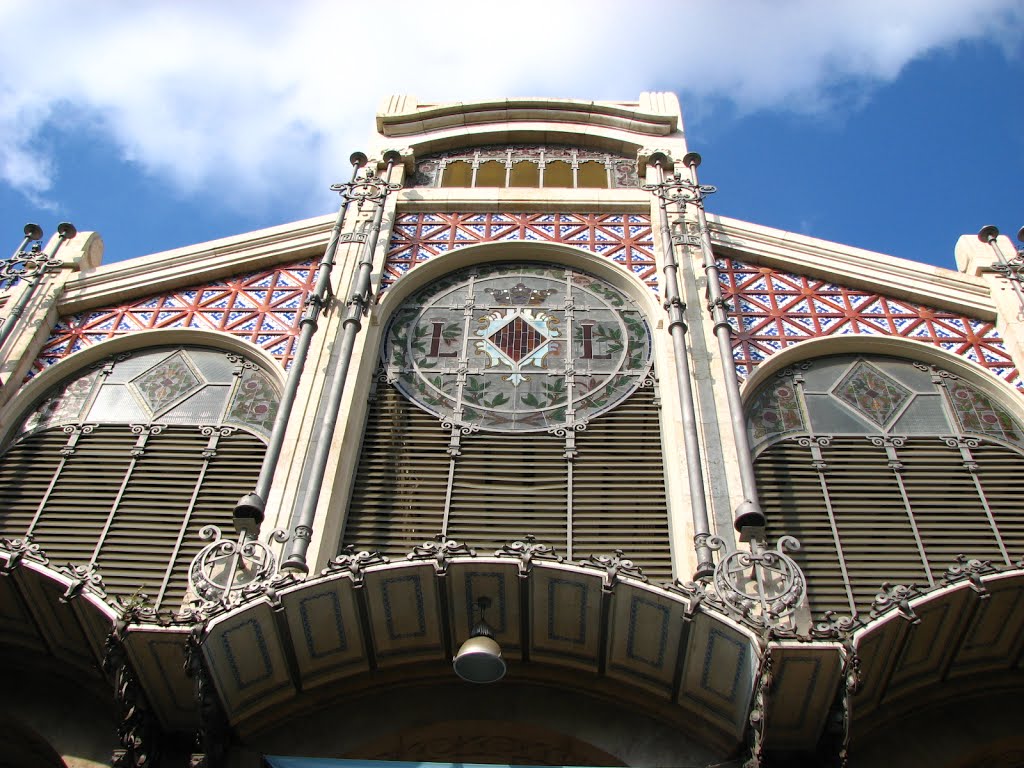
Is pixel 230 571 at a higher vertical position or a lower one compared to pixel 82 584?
higher

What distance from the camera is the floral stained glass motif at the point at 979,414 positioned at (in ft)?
46.4

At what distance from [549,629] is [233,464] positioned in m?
5.12

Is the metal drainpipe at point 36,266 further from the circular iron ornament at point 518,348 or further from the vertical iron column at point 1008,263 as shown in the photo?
the vertical iron column at point 1008,263

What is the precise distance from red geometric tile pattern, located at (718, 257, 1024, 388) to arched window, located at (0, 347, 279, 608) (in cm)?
651

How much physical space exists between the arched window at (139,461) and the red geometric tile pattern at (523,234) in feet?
10.4

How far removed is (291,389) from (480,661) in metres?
5.07

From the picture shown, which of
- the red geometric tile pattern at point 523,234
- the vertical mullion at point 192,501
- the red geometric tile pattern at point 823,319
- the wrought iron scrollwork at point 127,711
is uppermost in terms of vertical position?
the red geometric tile pattern at point 523,234

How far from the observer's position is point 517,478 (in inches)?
523

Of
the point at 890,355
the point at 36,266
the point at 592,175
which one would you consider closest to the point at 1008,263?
the point at 890,355

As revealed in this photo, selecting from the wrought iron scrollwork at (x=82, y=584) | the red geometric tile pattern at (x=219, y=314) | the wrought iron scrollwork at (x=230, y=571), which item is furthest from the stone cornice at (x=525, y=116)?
the wrought iron scrollwork at (x=82, y=584)

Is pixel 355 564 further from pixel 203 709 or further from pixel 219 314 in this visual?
pixel 219 314

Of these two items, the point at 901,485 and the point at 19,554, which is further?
the point at 901,485

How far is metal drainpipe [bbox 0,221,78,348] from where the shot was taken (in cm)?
1562

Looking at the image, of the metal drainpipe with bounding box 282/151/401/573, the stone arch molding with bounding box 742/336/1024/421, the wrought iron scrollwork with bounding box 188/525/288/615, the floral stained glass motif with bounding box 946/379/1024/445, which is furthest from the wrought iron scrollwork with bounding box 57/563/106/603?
the floral stained glass motif with bounding box 946/379/1024/445
